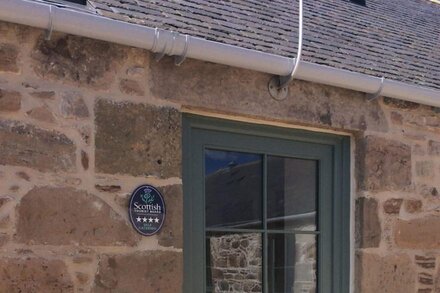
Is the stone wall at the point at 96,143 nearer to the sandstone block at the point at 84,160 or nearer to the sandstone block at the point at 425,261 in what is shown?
the sandstone block at the point at 84,160

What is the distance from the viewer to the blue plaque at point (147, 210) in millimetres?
3410

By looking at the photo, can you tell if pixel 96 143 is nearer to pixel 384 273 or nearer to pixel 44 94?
pixel 44 94

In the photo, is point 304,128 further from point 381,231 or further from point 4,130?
point 4,130

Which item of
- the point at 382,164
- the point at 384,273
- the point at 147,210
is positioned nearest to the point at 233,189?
the point at 147,210

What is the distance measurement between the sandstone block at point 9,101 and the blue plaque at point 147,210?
0.77m

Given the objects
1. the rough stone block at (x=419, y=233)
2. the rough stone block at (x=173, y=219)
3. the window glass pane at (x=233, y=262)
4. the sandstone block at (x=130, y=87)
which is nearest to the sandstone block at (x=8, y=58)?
the sandstone block at (x=130, y=87)

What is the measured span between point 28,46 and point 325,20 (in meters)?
2.80

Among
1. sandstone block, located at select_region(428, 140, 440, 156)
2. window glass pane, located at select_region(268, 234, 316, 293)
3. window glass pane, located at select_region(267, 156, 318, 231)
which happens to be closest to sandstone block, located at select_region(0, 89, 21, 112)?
window glass pane, located at select_region(267, 156, 318, 231)

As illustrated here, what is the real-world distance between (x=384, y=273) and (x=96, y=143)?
2272mm

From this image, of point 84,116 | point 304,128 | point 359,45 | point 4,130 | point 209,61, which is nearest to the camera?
point 4,130

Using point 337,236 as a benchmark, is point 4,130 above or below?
above

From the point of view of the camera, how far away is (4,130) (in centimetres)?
307

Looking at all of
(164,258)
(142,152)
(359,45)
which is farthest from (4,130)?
(359,45)

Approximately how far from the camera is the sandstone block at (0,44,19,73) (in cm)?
309
